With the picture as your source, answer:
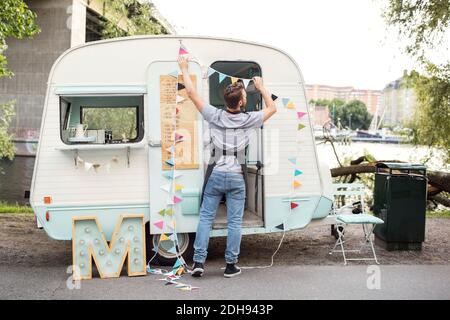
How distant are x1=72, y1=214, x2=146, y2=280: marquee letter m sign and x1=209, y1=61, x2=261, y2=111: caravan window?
2.15 metres

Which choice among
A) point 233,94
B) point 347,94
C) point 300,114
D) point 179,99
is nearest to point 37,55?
point 347,94

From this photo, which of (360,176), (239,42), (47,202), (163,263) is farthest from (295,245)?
(360,176)

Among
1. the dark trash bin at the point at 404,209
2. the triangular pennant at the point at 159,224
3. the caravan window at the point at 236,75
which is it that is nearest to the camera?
the triangular pennant at the point at 159,224

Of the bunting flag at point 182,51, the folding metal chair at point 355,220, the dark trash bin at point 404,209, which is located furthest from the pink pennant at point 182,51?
the dark trash bin at point 404,209

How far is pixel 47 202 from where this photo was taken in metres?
5.91

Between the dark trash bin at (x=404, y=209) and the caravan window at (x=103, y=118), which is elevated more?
the caravan window at (x=103, y=118)

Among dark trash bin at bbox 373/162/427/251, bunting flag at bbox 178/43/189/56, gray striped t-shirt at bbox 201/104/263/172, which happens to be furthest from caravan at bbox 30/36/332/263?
dark trash bin at bbox 373/162/427/251

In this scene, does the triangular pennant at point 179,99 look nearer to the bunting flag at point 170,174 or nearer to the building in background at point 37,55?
the bunting flag at point 170,174

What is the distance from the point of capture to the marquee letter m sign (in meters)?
5.76

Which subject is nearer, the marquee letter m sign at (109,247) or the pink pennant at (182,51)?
the marquee letter m sign at (109,247)

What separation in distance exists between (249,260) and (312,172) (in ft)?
4.43

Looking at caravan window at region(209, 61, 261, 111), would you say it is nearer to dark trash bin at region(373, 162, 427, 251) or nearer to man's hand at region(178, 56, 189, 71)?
man's hand at region(178, 56, 189, 71)

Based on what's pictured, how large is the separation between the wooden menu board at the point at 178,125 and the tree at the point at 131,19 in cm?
917

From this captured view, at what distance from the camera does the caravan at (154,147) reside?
5.95 m
